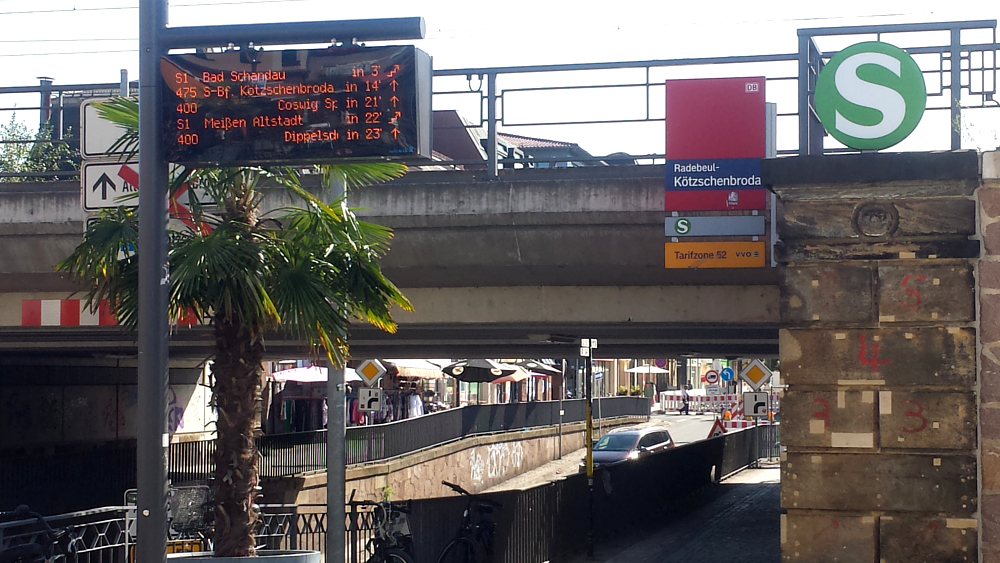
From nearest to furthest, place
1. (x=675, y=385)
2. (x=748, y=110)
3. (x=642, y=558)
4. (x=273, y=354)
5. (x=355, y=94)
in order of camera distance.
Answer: (x=355, y=94), (x=748, y=110), (x=642, y=558), (x=273, y=354), (x=675, y=385)

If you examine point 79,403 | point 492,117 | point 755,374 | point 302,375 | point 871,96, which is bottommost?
point 79,403

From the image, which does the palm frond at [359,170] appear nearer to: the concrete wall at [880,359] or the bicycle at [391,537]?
the concrete wall at [880,359]

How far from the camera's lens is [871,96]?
8.84 m

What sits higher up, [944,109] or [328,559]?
[944,109]

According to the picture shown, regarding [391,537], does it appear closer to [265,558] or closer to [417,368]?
[265,558]

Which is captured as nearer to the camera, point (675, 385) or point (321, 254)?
point (321, 254)

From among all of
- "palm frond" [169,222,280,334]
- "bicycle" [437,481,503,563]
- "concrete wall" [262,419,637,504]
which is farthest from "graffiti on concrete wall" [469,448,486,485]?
"palm frond" [169,222,280,334]

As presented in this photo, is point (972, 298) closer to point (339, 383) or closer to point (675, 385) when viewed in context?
point (339, 383)

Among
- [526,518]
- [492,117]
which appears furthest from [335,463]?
[492,117]

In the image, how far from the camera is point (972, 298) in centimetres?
820

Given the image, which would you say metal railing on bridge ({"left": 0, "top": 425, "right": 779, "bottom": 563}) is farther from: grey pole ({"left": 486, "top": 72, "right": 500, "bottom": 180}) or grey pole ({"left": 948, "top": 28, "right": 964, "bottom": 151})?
grey pole ({"left": 948, "top": 28, "right": 964, "bottom": 151})

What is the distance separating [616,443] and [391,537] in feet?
63.1

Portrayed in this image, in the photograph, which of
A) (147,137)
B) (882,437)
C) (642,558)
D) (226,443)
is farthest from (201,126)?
(642,558)

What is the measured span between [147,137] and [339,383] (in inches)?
252
